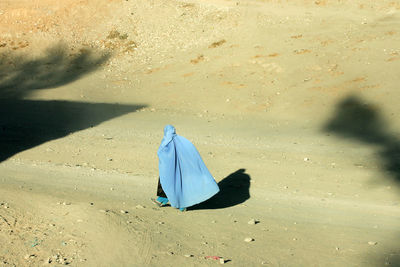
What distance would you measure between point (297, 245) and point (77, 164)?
5.88m

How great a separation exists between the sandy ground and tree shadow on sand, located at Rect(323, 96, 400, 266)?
0.23 ft

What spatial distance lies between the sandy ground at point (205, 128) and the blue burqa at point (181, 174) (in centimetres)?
30

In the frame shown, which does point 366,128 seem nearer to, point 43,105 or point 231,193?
point 231,193

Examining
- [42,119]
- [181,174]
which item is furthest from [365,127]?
[42,119]

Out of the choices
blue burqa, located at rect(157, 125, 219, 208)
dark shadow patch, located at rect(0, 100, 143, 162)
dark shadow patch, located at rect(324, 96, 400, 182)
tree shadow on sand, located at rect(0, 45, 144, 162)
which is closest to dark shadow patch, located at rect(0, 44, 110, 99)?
tree shadow on sand, located at rect(0, 45, 144, 162)

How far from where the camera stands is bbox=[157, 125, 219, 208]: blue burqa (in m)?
8.18

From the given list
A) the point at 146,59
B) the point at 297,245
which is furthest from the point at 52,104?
the point at 297,245

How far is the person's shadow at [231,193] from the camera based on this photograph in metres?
8.88

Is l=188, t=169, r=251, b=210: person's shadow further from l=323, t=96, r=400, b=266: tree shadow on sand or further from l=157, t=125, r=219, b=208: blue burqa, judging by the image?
l=323, t=96, r=400, b=266: tree shadow on sand

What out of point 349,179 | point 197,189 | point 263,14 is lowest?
point 349,179

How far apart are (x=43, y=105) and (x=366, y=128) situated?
10.7m

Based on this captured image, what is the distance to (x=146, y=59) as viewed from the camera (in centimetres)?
2394

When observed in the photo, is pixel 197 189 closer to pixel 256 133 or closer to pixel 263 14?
pixel 256 133

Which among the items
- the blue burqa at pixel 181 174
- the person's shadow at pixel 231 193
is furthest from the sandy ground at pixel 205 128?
the blue burqa at pixel 181 174
